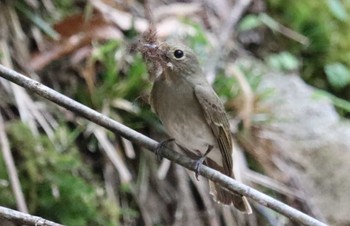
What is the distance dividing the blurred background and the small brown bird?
0.31 m

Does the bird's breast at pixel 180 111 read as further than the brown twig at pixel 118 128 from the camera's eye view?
Yes

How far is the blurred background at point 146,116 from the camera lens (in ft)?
8.86

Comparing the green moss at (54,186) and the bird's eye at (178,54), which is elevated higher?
the bird's eye at (178,54)

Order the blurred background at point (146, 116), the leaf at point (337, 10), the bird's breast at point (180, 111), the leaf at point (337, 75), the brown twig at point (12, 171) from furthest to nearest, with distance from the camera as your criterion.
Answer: the leaf at point (337, 10), the leaf at point (337, 75), the blurred background at point (146, 116), the brown twig at point (12, 171), the bird's breast at point (180, 111)

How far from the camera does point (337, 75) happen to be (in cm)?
393

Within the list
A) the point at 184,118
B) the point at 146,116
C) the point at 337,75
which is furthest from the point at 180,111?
the point at 337,75

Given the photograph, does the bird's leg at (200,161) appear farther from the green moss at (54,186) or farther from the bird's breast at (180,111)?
the green moss at (54,186)

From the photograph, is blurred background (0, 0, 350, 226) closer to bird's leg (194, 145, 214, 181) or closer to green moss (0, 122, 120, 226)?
green moss (0, 122, 120, 226)

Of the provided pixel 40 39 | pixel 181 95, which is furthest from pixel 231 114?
pixel 181 95

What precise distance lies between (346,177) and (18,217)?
2214mm

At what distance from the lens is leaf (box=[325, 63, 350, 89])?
393cm

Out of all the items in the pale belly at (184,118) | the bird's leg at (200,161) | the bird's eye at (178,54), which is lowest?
the bird's leg at (200,161)

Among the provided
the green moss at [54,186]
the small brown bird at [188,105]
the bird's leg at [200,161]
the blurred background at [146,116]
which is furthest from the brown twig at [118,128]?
the green moss at [54,186]

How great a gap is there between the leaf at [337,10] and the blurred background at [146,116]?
4.0 inches
